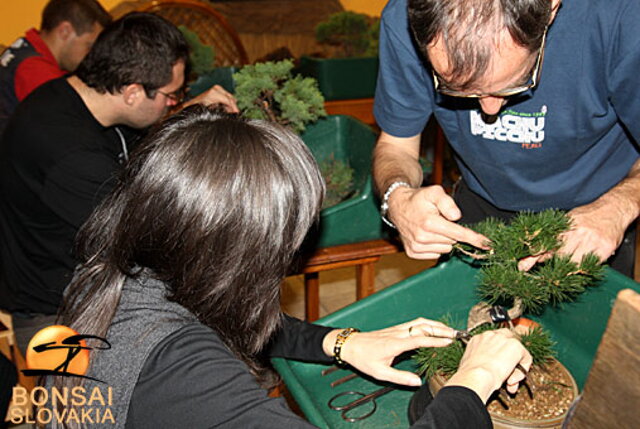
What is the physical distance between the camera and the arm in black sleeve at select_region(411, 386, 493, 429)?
914 millimetres

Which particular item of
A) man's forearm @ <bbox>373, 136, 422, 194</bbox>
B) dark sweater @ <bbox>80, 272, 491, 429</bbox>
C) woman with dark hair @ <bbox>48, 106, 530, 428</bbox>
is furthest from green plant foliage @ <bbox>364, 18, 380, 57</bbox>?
dark sweater @ <bbox>80, 272, 491, 429</bbox>

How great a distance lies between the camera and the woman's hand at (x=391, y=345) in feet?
3.84

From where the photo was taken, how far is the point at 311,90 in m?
2.47

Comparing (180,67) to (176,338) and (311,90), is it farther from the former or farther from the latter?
(176,338)

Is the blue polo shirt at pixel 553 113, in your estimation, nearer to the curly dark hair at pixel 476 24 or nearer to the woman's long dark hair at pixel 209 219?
the curly dark hair at pixel 476 24

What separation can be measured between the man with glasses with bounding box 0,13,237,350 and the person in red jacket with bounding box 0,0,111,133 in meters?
0.98

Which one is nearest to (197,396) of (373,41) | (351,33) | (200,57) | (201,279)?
(201,279)

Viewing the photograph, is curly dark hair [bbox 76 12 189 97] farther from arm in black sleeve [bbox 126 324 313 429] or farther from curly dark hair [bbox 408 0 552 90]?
arm in black sleeve [bbox 126 324 313 429]

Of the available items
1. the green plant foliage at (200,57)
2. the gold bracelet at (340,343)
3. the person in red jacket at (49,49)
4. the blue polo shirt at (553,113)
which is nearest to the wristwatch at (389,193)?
the blue polo shirt at (553,113)

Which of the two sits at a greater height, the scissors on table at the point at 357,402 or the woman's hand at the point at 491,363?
the woman's hand at the point at 491,363

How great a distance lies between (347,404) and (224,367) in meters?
0.40

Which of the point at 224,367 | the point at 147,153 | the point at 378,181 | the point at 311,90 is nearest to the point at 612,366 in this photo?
the point at 224,367

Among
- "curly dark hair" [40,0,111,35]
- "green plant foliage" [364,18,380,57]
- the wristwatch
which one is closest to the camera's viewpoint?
the wristwatch

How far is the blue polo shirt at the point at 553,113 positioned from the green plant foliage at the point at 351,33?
1917 millimetres
